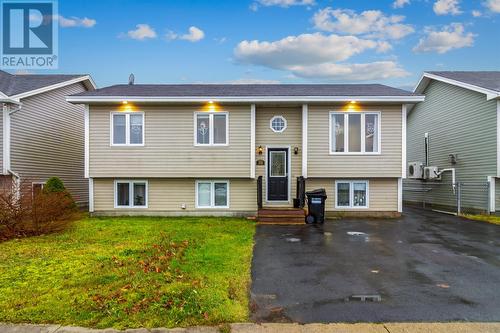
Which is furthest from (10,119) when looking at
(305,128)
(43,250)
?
(305,128)

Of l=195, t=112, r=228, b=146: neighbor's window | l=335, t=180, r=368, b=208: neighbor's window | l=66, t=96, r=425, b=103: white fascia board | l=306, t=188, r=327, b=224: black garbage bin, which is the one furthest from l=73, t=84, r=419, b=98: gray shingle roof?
l=306, t=188, r=327, b=224: black garbage bin

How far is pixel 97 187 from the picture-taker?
12625 mm

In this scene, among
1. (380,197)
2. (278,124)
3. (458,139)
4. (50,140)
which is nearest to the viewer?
(380,197)

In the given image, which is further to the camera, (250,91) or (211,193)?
(250,91)

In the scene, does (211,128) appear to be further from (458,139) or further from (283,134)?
(458,139)

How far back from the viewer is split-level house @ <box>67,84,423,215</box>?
12258mm

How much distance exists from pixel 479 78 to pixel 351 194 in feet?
27.8

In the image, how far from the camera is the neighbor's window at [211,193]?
1261cm

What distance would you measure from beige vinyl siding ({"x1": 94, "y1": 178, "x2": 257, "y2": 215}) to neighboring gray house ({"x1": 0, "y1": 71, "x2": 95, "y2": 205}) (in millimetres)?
2355

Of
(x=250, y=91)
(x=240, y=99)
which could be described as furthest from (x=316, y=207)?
(x=250, y=91)

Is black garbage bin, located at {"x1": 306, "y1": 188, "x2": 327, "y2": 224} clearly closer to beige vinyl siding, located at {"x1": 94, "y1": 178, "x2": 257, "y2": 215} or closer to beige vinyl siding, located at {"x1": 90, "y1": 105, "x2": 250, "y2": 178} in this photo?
beige vinyl siding, located at {"x1": 94, "y1": 178, "x2": 257, "y2": 215}

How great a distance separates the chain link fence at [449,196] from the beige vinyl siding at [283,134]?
6.68 m

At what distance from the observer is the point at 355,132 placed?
12.4 meters

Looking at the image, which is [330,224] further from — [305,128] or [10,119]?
[10,119]
